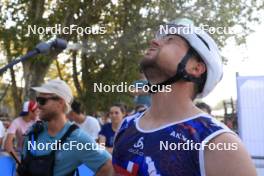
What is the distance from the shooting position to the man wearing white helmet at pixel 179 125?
73.8 inches

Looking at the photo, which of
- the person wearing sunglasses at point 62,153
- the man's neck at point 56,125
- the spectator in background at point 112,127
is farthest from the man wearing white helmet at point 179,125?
the spectator in background at point 112,127

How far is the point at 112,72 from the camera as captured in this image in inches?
750

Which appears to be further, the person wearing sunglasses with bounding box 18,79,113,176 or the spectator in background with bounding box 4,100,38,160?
the spectator in background with bounding box 4,100,38,160

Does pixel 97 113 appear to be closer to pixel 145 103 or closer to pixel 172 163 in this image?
pixel 145 103

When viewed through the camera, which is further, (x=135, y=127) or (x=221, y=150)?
(x=135, y=127)

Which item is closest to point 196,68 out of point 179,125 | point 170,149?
point 179,125

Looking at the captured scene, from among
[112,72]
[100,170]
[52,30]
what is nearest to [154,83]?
[100,170]

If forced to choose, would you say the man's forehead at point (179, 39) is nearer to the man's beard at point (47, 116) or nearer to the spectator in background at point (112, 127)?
the man's beard at point (47, 116)

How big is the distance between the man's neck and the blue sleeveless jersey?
1.77 m

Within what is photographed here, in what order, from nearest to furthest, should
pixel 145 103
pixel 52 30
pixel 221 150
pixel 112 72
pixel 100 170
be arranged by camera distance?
pixel 221 150 → pixel 100 170 → pixel 145 103 → pixel 52 30 → pixel 112 72

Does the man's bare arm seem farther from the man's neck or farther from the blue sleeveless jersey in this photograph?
the man's neck

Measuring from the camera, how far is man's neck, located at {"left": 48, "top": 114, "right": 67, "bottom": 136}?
386 cm

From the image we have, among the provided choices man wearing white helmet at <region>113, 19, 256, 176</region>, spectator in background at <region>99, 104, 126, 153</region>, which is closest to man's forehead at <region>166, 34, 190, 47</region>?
man wearing white helmet at <region>113, 19, 256, 176</region>

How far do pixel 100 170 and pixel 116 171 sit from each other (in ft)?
5.12
